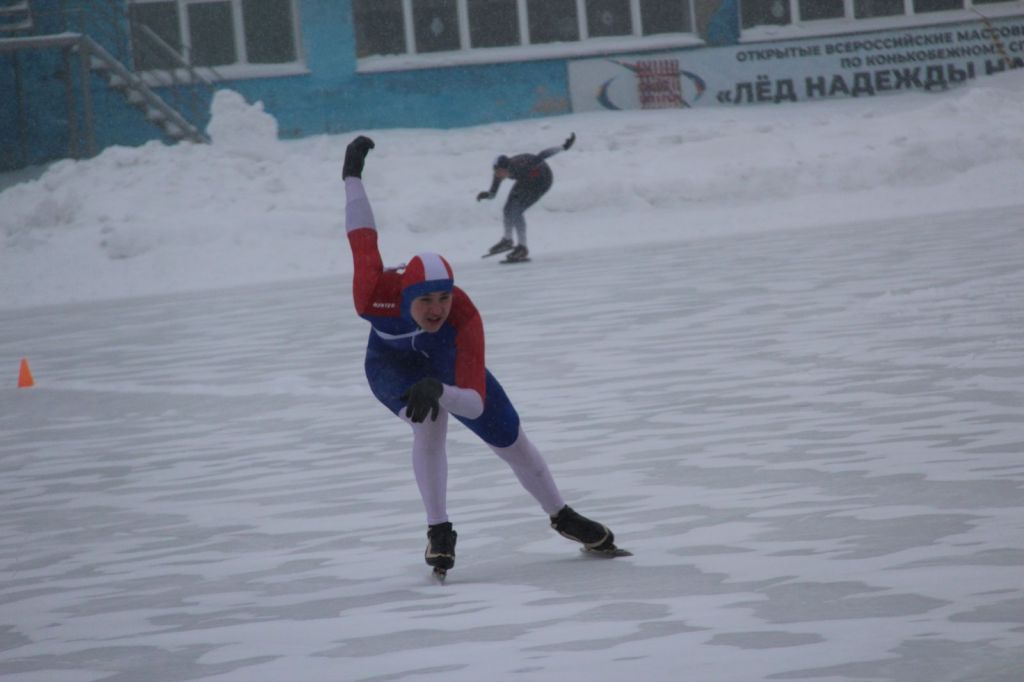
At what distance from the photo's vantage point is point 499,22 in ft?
110

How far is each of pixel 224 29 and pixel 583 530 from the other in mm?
27700

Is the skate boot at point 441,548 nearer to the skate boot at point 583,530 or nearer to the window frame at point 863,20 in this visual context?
the skate boot at point 583,530

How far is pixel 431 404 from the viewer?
5.72 m

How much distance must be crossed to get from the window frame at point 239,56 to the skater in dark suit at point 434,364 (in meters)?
25.9

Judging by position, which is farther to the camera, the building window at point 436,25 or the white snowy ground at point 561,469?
the building window at point 436,25

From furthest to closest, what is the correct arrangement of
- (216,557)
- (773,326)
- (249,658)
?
(773,326), (216,557), (249,658)

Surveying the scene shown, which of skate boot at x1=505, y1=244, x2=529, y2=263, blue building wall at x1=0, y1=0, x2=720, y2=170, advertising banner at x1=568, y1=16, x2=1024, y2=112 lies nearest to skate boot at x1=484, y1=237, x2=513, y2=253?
skate boot at x1=505, y1=244, x2=529, y2=263

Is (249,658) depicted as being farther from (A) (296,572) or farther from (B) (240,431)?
(B) (240,431)

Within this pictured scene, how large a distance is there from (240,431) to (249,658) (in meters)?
5.46

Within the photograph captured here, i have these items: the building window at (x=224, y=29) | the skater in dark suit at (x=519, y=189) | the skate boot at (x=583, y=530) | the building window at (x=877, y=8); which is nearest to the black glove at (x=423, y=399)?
the skate boot at (x=583, y=530)

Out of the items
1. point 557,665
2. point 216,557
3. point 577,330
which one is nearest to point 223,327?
point 577,330

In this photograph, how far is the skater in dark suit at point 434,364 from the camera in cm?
610

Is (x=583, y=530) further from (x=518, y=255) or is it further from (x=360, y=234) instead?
(x=518, y=255)

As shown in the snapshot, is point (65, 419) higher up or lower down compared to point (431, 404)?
lower down
